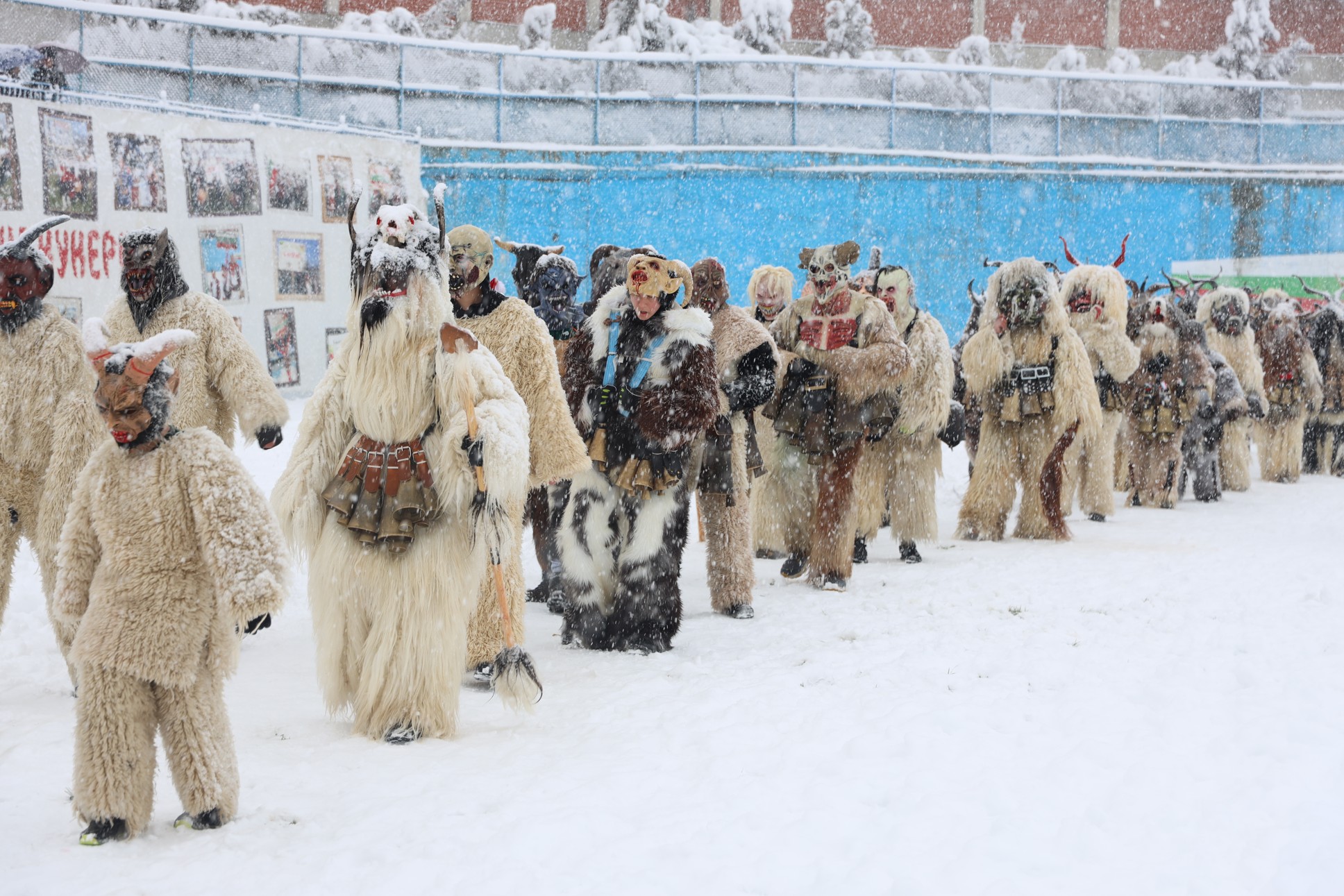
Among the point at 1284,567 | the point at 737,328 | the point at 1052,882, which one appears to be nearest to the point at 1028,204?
the point at 1284,567

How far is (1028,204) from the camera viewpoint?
61.1 ft

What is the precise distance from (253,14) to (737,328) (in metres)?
16.0

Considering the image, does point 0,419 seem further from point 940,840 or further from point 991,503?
point 991,503

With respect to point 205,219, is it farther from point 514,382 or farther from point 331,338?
point 514,382

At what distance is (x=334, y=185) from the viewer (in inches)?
488

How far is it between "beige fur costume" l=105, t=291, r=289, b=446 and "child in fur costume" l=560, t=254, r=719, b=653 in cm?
138

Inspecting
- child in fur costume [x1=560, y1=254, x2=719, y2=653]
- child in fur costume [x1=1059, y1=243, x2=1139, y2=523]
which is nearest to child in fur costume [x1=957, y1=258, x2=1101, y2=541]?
child in fur costume [x1=1059, y1=243, x2=1139, y2=523]

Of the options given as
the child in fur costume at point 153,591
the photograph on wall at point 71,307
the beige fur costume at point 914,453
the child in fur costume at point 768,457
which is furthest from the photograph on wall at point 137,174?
the child in fur costume at point 153,591

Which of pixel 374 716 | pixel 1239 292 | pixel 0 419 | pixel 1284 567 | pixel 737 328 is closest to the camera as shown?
pixel 374 716

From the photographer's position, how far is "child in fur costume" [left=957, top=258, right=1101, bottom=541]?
355 inches

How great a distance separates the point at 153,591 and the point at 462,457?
3.70 ft

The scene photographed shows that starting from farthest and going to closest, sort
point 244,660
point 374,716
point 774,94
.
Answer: point 774,94 < point 244,660 < point 374,716

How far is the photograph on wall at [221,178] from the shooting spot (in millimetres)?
10789

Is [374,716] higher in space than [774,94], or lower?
lower
